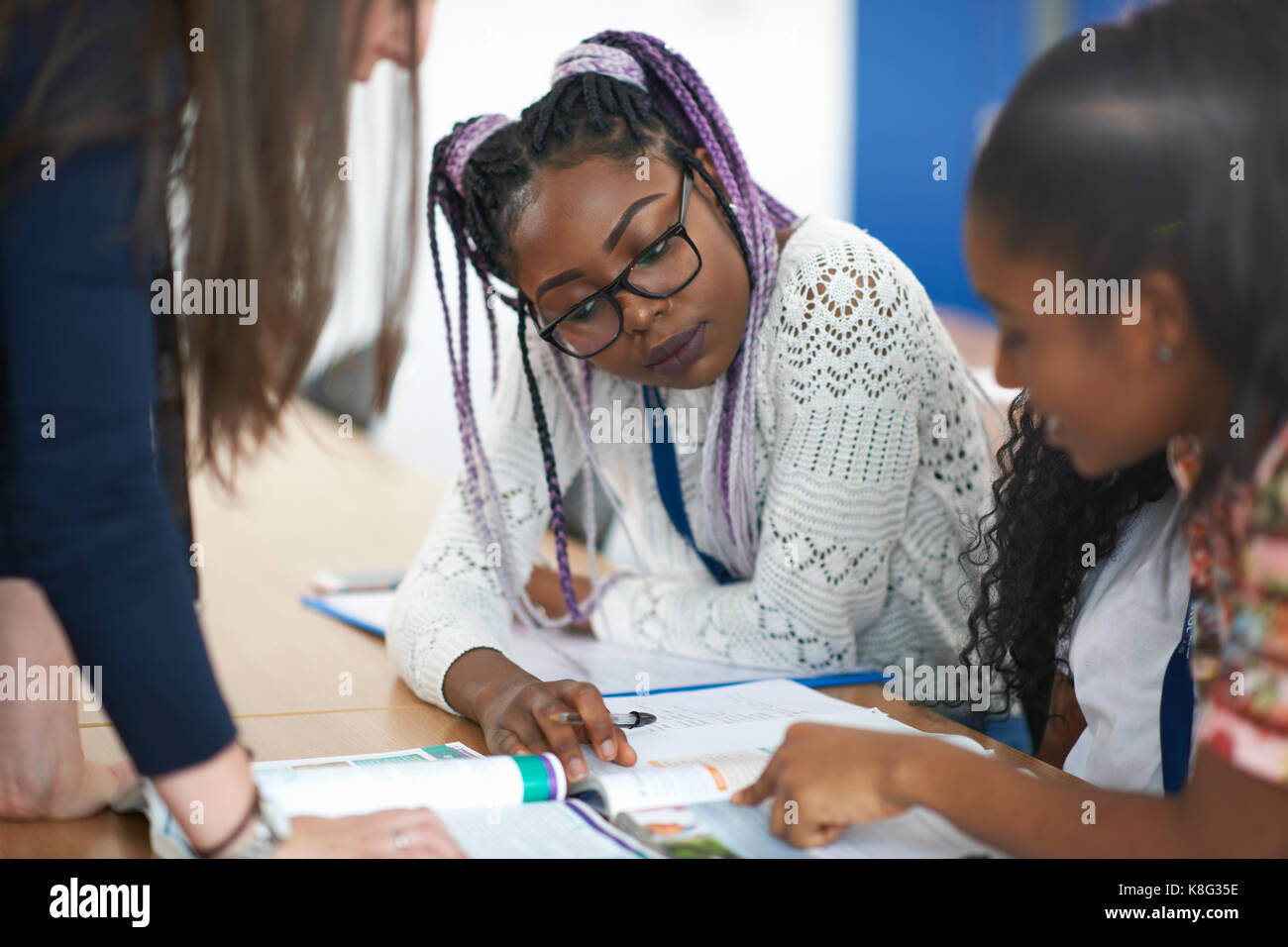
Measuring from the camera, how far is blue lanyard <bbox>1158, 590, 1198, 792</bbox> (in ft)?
3.05

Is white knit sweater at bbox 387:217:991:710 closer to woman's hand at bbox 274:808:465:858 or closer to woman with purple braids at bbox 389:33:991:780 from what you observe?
woman with purple braids at bbox 389:33:991:780

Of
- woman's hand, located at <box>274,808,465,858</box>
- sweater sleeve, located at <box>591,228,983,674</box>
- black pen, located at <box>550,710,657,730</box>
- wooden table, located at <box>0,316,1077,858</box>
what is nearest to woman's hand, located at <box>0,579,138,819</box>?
wooden table, located at <box>0,316,1077,858</box>

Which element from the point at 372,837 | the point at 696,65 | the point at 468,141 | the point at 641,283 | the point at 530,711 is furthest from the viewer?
the point at 696,65

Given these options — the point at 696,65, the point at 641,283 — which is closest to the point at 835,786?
the point at 641,283

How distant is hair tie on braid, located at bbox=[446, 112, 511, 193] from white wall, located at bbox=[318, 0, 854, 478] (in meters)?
2.52

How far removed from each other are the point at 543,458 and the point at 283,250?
0.71 metres

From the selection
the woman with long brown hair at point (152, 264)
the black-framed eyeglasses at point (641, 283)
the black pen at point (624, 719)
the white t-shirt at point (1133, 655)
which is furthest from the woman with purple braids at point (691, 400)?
the woman with long brown hair at point (152, 264)

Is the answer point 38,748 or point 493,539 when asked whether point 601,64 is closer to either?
point 493,539

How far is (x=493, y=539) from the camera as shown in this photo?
1368 millimetres

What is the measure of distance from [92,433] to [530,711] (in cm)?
46

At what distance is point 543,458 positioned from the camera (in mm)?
1409

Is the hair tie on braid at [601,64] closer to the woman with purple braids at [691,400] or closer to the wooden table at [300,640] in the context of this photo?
the woman with purple braids at [691,400]

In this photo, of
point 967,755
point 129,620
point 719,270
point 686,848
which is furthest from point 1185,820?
point 719,270

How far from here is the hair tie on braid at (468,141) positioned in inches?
51.6
